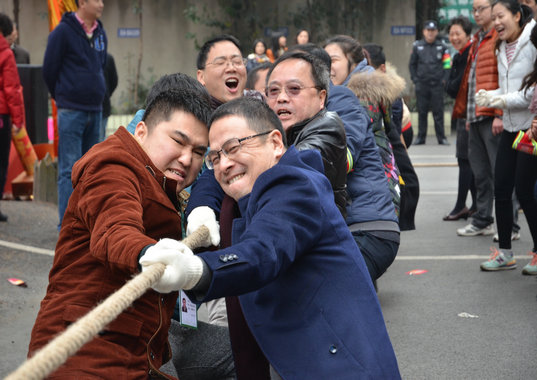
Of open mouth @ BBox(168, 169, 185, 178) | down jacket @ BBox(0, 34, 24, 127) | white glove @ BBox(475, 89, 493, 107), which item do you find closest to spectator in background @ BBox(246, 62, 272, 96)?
white glove @ BBox(475, 89, 493, 107)

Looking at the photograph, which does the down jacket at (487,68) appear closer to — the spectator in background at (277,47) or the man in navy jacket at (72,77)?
the man in navy jacket at (72,77)

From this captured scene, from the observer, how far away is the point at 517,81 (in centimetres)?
596

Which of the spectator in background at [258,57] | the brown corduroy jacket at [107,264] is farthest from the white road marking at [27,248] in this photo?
the spectator in background at [258,57]

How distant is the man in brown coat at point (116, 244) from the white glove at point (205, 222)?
122 millimetres

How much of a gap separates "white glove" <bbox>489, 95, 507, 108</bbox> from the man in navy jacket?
3.45 metres

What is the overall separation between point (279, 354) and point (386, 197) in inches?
68.9

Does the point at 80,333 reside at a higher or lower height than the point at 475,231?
higher

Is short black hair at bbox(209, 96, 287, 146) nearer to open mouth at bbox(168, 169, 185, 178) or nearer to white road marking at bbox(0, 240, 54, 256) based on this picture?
open mouth at bbox(168, 169, 185, 178)

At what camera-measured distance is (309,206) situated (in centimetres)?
217

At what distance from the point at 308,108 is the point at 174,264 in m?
1.74

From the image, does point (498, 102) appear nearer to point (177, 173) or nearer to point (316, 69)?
point (316, 69)

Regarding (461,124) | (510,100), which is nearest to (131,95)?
(461,124)

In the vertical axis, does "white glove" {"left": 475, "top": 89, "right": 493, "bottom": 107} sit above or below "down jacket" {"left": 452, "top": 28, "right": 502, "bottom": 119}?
below

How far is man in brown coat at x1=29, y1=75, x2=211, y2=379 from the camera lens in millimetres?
2186
